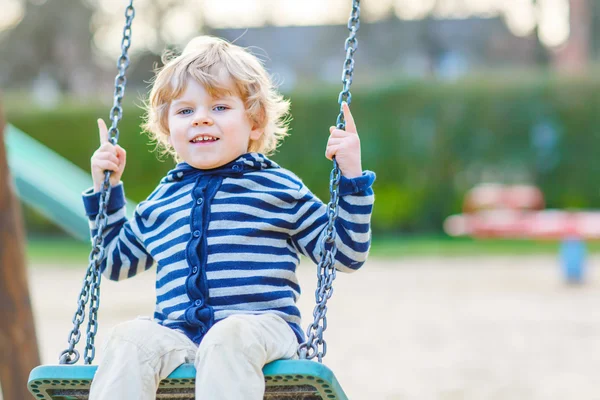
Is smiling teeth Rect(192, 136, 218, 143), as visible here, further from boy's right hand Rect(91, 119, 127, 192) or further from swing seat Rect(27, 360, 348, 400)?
swing seat Rect(27, 360, 348, 400)

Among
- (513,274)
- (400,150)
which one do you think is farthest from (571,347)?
(400,150)

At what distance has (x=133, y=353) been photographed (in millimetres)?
2236

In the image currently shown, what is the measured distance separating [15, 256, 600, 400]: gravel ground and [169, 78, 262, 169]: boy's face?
249cm

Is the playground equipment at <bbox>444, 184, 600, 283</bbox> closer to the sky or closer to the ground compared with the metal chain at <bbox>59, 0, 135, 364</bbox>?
closer to the ground

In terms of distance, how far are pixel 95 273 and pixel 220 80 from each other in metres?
0.66

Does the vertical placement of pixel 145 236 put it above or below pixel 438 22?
below

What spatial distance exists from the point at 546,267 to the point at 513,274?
90cm

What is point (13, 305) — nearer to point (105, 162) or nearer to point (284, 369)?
point (105, 162)

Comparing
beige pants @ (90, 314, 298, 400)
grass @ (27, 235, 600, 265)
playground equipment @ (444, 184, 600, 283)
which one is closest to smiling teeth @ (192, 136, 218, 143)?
beige pants @ (90, 314, 298, 400)

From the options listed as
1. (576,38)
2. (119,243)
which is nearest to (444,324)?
(119,243)

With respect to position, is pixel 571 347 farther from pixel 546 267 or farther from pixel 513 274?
pixel 546 267

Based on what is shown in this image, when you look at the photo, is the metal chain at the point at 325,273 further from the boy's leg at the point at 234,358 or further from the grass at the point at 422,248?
the grass at the point at 422,248

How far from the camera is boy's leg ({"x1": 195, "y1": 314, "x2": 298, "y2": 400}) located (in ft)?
6.93

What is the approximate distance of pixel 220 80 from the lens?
252 centimetres
